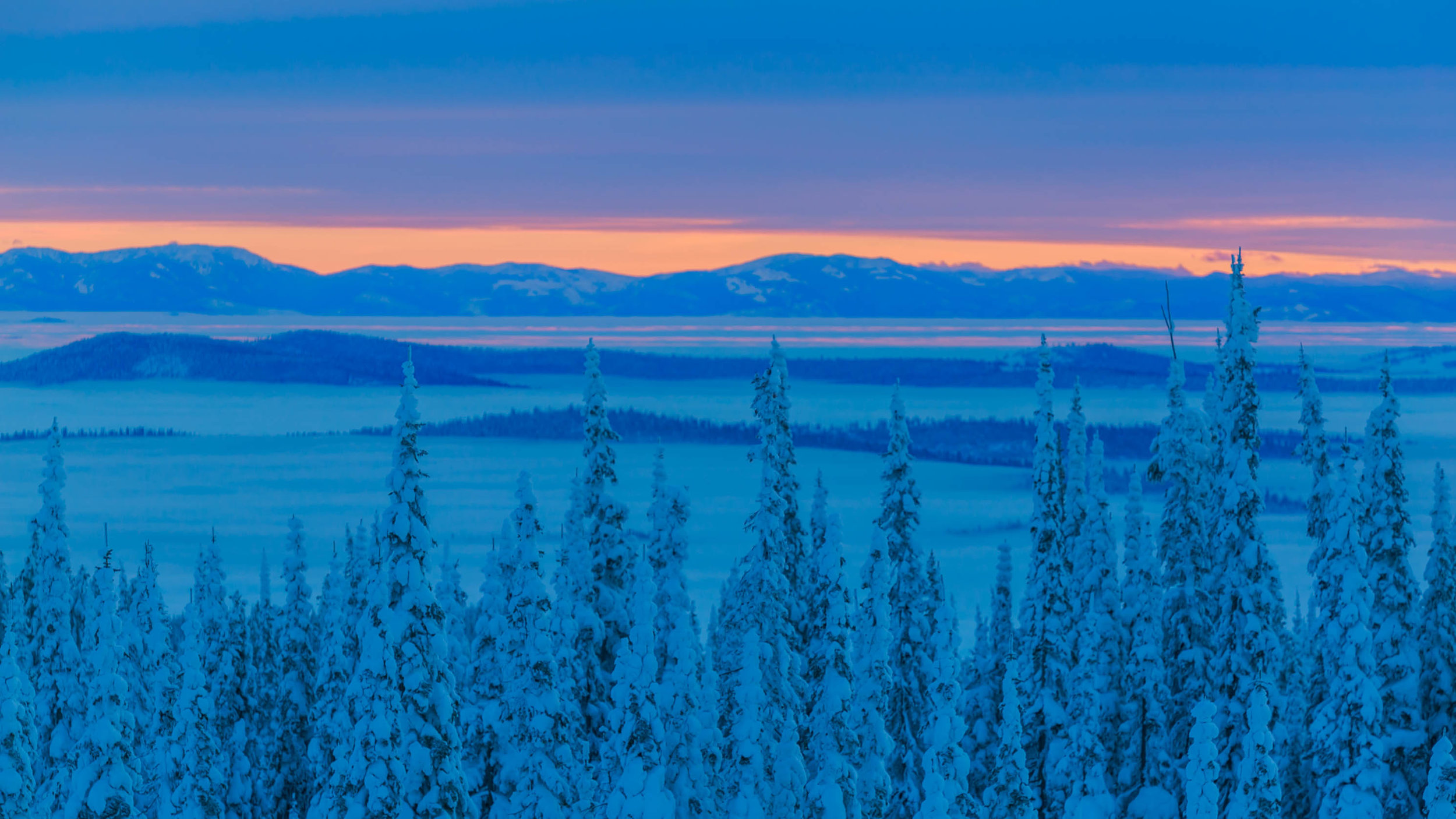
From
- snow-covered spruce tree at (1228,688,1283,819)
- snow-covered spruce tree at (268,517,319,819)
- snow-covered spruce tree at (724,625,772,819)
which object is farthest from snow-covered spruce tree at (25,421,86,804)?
snow-covered spruce tree at (1228,688,1283,819)

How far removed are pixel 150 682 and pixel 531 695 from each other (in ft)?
51.3

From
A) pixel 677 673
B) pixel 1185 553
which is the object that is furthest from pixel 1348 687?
pixel 677 673

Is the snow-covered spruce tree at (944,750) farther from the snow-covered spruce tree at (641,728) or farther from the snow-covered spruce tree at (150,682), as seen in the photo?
the snow-covered spruce tree at (150,682)

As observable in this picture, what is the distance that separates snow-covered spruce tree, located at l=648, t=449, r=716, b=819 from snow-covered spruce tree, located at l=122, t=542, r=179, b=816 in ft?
44.1

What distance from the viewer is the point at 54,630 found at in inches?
1543

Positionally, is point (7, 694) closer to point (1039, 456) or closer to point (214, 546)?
point (214, 546)

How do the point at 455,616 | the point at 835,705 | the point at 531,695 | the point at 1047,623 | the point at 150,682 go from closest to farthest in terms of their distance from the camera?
the point at 835,705 < the point at 531,695 < the point at 1047,623 < the point at 150,682 < the point at 455,616

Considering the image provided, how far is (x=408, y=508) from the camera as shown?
28.9m

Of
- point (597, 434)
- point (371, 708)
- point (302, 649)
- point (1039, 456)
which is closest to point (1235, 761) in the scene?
point (1039, 456)

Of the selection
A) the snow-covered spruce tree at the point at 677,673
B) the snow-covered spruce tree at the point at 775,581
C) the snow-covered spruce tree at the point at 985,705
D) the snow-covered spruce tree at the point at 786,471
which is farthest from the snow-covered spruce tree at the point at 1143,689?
the snow-covered spruce tree at the point at 677,673

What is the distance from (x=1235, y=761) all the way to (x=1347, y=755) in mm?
2423

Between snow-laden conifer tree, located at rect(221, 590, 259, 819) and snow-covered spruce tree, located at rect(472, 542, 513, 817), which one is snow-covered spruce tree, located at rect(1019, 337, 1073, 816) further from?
snow-laden conifer tree, located at rect(221, 590, 259, 819)

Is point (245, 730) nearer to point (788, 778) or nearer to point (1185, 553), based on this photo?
point (788, 778)

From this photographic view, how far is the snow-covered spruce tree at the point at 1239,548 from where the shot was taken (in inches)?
1265
